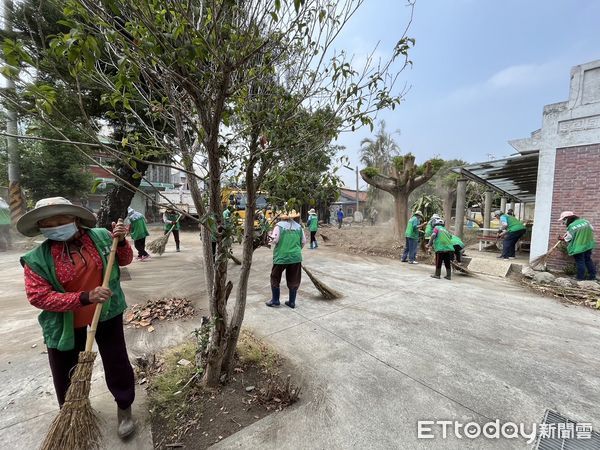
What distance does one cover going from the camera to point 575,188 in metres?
6.28

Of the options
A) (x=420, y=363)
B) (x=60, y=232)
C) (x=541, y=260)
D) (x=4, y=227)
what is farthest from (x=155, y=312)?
(x=4, y=227)

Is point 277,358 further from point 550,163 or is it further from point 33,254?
point 550,163

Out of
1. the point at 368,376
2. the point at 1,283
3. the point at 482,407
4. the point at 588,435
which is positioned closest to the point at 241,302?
the point at 368,376

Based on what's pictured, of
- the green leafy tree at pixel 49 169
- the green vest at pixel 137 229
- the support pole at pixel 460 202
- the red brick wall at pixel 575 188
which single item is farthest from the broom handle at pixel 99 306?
the green leafy tree at pixel 49 169

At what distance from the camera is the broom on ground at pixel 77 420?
5.36ft

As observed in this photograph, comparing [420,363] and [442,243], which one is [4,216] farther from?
[442,243]

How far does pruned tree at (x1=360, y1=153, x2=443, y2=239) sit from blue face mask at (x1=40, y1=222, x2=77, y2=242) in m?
9.96

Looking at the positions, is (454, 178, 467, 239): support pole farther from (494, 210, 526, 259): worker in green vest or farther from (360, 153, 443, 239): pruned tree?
(494, 210, 526, 259): worker in green vest

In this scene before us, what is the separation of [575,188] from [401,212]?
18.3ft

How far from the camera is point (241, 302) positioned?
8.55 ft

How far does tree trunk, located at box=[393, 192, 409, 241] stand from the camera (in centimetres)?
1136

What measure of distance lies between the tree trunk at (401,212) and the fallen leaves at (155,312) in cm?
883

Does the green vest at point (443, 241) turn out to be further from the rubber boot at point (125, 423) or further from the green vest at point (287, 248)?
the rubber boot at point (125, 423)

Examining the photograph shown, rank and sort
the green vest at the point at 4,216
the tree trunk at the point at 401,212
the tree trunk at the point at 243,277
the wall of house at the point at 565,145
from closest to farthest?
the tree trunk at the point at 243,277 → the wall of house at the point at 565,145 → the green vest at the point at 4,216 → the tree trunk at the point at 401,212
